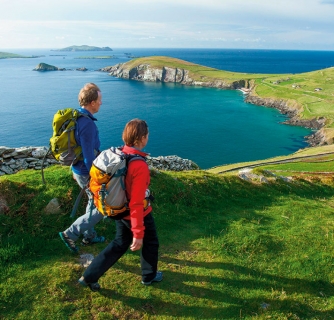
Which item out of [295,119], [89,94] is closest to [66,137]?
[89,94]

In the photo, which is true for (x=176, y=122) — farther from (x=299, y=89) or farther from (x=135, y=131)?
(x=135, y=131)

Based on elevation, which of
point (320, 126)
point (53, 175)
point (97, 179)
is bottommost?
point (320, 126)

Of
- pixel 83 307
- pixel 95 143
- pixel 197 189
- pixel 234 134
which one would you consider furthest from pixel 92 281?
pixel 234 134

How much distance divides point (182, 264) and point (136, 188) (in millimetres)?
3110

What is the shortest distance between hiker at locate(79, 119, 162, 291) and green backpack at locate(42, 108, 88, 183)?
177cm

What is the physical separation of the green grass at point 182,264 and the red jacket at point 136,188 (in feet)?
5.93

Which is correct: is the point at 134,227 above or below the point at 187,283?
above

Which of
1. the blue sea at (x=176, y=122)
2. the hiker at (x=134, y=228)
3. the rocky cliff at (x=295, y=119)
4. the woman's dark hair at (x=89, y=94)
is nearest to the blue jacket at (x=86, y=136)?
the woman's dark hair at (x=89, y=94)

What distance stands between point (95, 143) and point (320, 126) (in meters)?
104

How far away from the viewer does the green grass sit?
588cm

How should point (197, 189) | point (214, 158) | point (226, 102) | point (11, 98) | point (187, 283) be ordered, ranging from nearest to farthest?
point (187, 283) → point (197, 189) → point (214, 158) → point (11, 98) → point (226, 102)

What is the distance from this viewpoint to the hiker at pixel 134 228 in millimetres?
5328

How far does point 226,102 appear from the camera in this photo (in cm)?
13650

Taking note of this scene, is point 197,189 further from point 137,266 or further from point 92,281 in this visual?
point 92,281
